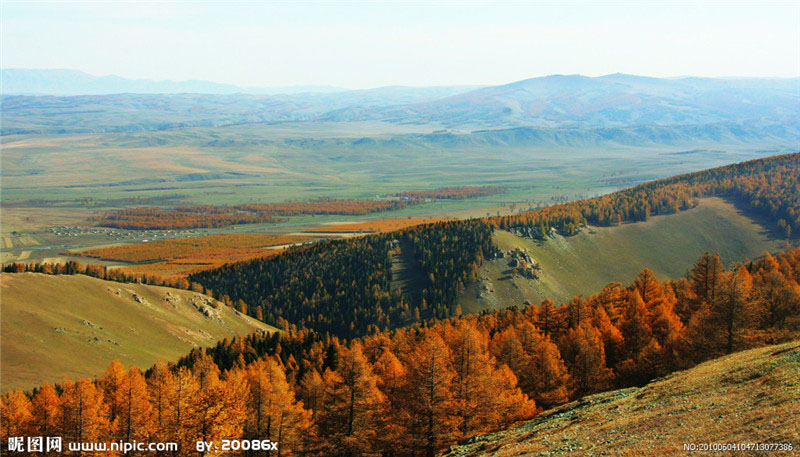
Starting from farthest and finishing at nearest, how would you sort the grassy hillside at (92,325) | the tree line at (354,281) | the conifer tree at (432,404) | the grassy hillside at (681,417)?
the tree line at (354,281)
the grassy hillside at (92,325)
the conifer tree at (432,404)
the grassy hillside at (681,417)

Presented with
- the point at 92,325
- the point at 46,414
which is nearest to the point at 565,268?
the point at 92,325

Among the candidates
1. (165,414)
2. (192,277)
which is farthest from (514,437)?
(192,277)

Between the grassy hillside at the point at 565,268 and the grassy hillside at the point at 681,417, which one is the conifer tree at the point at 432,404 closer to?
the grassy hillside at the point at 681,417

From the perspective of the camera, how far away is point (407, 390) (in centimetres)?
5275

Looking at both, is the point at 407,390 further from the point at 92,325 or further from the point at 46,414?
the point at 92,325

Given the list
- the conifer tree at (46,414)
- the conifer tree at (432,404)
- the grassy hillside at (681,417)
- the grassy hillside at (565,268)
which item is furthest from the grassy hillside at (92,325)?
the grassy hillside at (681,417)

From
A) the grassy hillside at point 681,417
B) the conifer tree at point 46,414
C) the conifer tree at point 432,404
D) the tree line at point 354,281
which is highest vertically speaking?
the grassy hillside at point 681,417

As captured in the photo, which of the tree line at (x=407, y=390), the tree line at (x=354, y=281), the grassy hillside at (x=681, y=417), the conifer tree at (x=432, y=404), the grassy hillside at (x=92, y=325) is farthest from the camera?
the tree line at (x=354, y=281)

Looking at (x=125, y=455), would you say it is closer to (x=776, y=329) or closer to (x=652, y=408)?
(x=652, y=408)

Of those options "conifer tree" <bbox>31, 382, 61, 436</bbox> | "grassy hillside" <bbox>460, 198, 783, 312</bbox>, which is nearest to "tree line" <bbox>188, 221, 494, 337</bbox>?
"grassy hillside" <bbox>460, 198, 783, 312</bbox>

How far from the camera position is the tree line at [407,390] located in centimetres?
4872

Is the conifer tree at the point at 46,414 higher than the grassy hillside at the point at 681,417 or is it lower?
lower

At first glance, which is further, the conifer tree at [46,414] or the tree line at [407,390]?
the conifer tree at [46,414]

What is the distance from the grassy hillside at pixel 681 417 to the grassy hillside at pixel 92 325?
6771 cm
